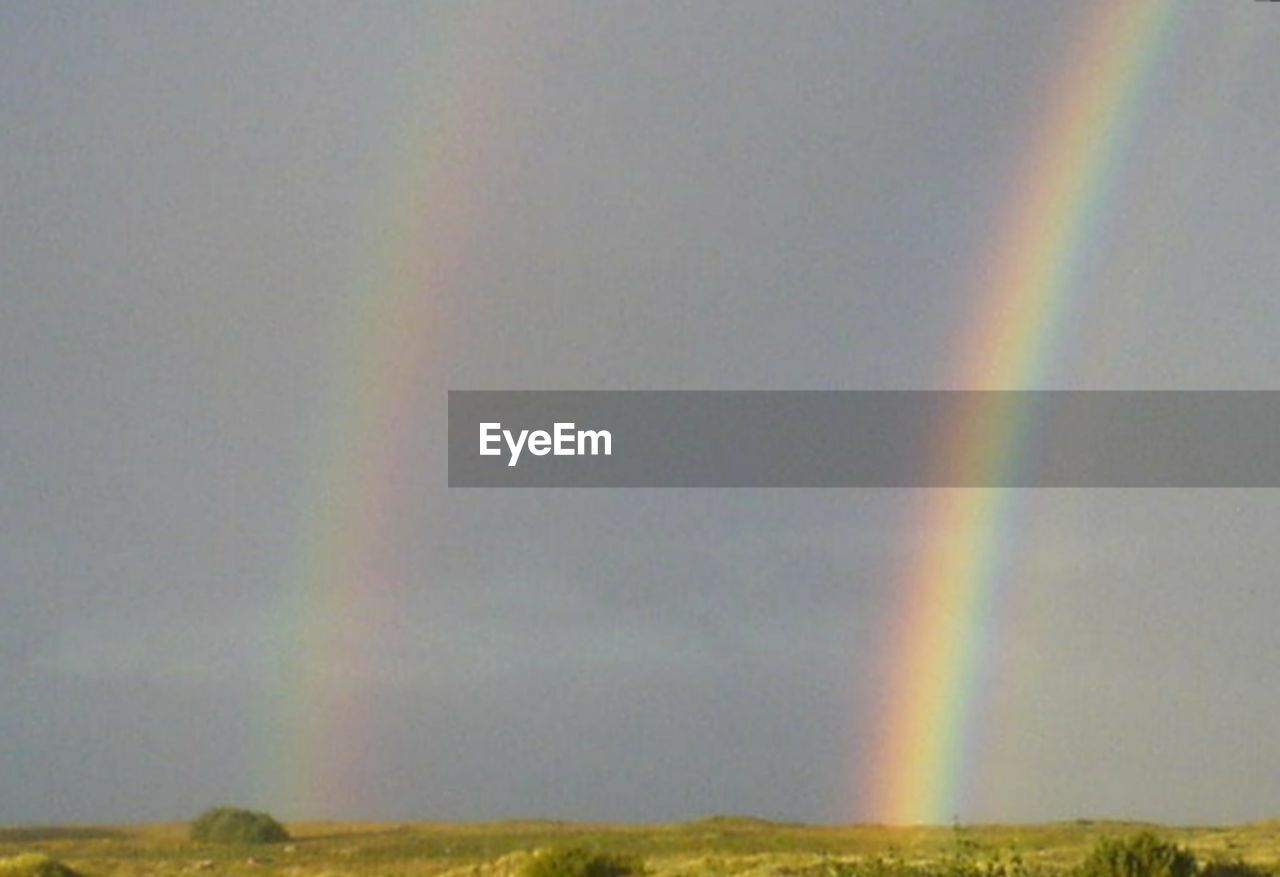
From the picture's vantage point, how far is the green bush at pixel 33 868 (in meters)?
54.3

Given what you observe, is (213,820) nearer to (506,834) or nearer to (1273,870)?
(506,834)

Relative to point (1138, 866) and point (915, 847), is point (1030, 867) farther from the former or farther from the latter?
point (915, 847)

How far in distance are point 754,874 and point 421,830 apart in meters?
47.9

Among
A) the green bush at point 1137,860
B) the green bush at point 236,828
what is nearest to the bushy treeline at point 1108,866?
the green bush at point 1137,860

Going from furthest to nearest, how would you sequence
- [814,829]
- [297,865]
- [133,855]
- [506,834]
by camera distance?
[814,829] → [506,834] → [133,855] → [297,865]

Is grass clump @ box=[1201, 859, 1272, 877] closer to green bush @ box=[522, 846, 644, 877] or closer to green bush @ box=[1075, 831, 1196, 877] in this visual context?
green bush @ box=[1075, 831, 1196, 877]

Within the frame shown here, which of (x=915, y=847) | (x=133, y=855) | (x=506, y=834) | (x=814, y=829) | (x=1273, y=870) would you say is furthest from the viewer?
(x=814, y=829)

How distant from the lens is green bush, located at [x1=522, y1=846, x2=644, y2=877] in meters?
45.0

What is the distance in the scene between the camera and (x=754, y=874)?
45781 mm

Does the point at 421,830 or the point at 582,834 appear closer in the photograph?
the point at 582,834

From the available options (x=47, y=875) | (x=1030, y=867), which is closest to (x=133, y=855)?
(x=47, y=875)

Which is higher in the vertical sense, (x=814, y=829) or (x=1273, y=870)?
(x=814, y=829)

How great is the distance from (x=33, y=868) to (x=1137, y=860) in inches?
1314

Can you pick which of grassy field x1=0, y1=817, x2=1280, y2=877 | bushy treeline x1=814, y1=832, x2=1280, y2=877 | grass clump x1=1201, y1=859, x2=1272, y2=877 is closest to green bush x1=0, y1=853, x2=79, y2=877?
grassy field x1=0, y1=817, x2=1280, y2=877
